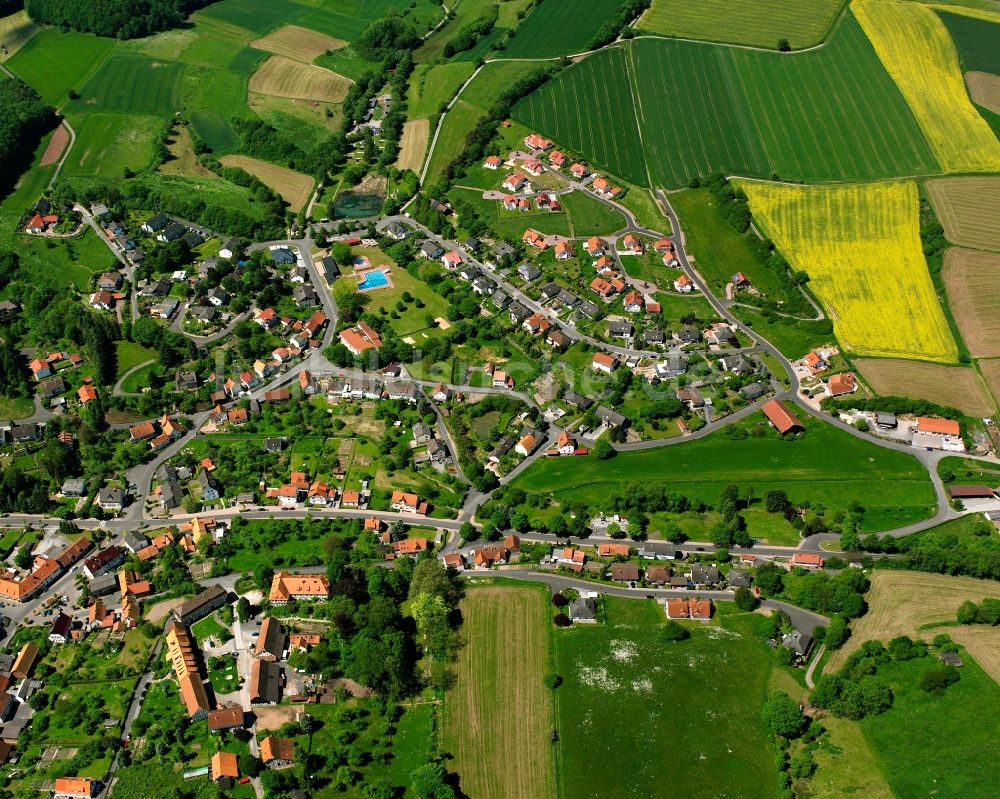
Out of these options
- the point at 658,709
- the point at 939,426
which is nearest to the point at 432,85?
the point at 939,426

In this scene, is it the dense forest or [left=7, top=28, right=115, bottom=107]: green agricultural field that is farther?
[left=7, top=28, right=115, bottom=107]: green agricultural field

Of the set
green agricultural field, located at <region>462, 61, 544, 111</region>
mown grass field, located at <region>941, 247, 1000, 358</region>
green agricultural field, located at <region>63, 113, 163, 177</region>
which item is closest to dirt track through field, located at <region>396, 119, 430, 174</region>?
green agricultural field, located at <region>462, 61, 544, 111</region>

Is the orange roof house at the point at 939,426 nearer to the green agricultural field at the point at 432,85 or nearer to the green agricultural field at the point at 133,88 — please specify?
the green agricultural field at the point at 432,85

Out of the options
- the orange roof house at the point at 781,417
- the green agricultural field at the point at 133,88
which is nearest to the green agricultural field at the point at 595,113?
the orange roof house at the point at 781,417

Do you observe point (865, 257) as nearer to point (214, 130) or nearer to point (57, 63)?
point (214, 130)

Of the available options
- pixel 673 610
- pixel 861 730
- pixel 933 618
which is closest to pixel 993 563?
pixel 933 618

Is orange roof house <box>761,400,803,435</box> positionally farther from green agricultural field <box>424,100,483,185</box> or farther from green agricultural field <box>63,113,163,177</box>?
green agricultural field <box>63,113,163,177</box>
